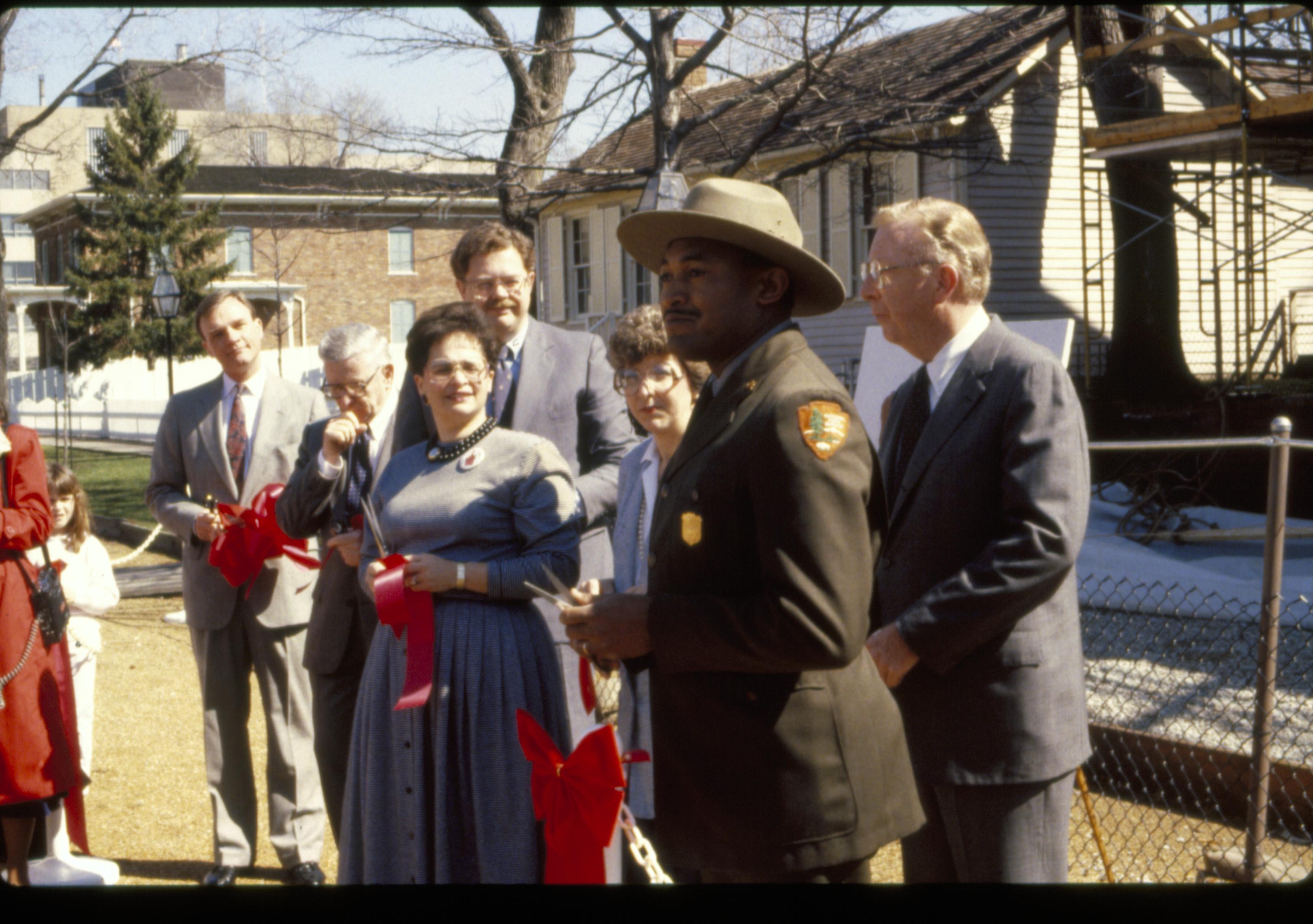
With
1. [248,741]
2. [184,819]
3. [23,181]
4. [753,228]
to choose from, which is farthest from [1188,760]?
[23,181]

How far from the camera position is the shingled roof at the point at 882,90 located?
15703 millimetres

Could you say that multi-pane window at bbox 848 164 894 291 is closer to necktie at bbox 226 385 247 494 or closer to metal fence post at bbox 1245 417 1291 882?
necktie at bbox 226 385 247 494

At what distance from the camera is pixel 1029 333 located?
6.64 metres

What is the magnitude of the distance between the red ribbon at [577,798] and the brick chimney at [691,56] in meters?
12.7

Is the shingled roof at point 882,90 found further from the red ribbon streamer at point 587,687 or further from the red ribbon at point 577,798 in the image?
the red ribbon at point 577,798

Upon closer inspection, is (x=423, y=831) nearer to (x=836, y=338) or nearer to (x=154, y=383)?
(x=836, y=338)

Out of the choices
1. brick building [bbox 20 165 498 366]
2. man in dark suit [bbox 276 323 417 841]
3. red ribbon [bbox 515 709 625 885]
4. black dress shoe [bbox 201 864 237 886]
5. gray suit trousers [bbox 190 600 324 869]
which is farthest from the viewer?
brick building [bbox 20 165 498 366]

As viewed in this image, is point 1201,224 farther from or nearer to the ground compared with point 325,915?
farther from the ground

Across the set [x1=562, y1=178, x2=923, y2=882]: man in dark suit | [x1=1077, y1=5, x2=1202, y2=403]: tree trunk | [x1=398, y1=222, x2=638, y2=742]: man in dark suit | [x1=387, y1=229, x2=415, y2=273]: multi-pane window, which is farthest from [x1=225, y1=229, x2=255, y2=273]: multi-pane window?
[x1=562, y1=178, x2=923, y2=882]: man in dark suit

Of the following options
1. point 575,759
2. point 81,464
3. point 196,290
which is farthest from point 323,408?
point 196,290

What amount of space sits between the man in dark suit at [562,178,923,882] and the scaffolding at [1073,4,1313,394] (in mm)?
11684

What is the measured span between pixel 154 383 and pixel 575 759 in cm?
3936

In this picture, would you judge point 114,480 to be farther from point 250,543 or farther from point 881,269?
point 881,269

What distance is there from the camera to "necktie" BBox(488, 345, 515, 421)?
4250 mm
